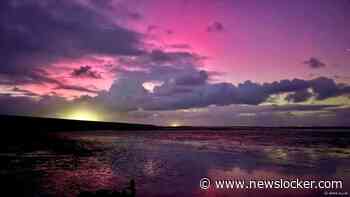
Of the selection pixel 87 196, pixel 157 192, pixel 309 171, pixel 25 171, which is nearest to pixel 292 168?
pixel 309 171

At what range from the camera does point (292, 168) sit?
1326 inches

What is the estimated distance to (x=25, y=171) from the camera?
1173 inches

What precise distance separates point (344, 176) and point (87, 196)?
23332mm

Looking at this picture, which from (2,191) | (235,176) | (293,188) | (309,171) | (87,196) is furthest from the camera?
(309,171)

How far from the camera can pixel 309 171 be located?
1257 inches

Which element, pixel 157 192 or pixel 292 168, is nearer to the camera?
pixel 157 192

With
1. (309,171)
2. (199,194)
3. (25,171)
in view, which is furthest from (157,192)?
(309,171)

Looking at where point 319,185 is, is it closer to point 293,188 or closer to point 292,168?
point 293,188

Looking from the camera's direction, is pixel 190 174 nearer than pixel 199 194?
No

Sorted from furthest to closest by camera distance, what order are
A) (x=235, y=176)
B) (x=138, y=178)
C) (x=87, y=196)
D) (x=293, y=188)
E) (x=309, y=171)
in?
(x=309, y=171) → (x=235, y=176) → (x=138, y=178) → (x=293, y=188) → (x=87, y=196)

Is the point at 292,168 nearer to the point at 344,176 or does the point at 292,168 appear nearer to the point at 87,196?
the point at 344,176

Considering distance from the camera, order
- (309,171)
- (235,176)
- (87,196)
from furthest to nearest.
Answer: (309,171) < (235,176) < (87,196)

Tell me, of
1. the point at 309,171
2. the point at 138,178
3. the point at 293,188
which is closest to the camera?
the point at 293,188

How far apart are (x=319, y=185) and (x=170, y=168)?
14449mm
